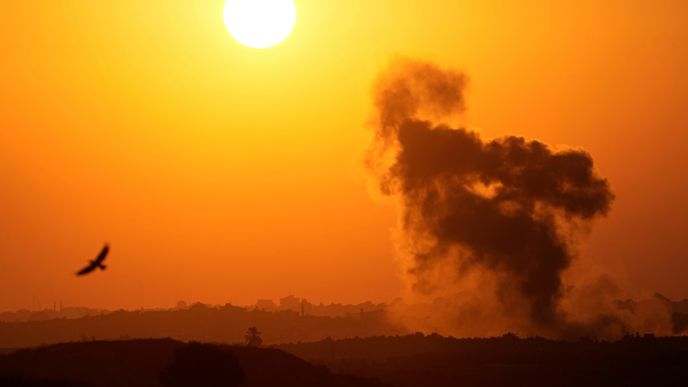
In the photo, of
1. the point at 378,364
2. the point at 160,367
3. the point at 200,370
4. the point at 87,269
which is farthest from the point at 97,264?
the point at 378,364

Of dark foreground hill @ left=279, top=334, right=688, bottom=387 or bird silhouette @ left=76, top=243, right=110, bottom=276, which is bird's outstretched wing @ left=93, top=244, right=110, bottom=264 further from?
dark foreground hill @ left=279, top=334, right=688, bottom=387

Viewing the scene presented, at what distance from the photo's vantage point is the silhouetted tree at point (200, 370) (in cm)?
7656

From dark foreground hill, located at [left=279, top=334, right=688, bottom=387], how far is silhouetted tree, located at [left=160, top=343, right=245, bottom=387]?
63.9ft

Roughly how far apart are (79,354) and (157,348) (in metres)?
5.63

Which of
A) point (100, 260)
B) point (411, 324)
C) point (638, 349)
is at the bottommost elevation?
point (100, 260)

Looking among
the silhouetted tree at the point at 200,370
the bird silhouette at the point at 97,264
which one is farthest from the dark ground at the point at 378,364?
the bird silhouette at the point at 97,264

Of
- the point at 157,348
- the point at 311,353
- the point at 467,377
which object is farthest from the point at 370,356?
the point at 157,348

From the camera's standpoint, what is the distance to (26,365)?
80750mm

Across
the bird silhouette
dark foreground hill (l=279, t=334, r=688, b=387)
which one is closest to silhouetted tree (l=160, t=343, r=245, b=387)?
dark foreground hill (l=279, t=334, r=688, b=387)

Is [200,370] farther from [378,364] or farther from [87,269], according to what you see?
[87,269]

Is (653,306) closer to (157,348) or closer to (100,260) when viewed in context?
(157,348)

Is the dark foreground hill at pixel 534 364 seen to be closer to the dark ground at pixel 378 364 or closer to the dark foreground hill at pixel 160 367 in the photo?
the dark ground at pixel 378 364

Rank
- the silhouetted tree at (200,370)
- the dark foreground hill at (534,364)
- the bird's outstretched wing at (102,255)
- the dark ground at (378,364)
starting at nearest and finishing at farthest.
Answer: the bird's outstretched wing at (102,255), the silhouetted tree at (200,370), the dark ground at (378,364), the dark foreground hill at (534,364)

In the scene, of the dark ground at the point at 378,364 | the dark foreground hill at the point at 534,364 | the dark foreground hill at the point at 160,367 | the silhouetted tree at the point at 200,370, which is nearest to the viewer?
the silhouetted tree at the point at 200,370
